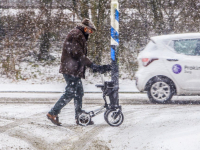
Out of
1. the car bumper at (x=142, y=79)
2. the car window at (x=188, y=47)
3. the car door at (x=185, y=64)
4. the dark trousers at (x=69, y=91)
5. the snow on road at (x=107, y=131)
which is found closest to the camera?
the snow on road at (x=107, y=131)

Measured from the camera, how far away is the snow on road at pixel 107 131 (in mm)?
5461

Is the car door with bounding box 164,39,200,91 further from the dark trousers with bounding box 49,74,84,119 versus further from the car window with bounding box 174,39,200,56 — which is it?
the dark trousers with bounding box 49,74,84,119

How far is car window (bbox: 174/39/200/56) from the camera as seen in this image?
947 centimetres

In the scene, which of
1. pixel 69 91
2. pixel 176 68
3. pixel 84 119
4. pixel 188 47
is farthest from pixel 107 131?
pixel 188 47

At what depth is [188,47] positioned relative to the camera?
949cm

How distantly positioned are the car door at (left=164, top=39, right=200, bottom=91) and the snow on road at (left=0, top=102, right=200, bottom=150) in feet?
2.78

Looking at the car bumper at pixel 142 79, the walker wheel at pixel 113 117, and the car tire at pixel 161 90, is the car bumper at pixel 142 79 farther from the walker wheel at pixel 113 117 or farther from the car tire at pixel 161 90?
the walker wheel at pixel 113 117

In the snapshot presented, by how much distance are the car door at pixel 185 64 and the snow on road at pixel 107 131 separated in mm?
848

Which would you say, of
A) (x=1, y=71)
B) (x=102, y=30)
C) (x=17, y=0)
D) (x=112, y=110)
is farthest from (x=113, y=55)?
(x=17, y=0)

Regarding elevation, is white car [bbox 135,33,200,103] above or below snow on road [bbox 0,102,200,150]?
above

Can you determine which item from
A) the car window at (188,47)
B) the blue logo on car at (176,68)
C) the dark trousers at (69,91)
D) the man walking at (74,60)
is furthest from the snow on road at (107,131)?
the car window at (188,47)

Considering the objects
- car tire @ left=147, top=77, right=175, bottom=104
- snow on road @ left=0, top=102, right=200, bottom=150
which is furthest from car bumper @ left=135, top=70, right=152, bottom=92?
snow on road @ left=0, top=102, right=200, bottom=150

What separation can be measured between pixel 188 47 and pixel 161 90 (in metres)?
1.18

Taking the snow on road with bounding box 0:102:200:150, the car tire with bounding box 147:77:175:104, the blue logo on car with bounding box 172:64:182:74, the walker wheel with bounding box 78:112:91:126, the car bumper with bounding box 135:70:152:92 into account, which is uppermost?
the blue logo on car with bounding box 172:64:182:74
